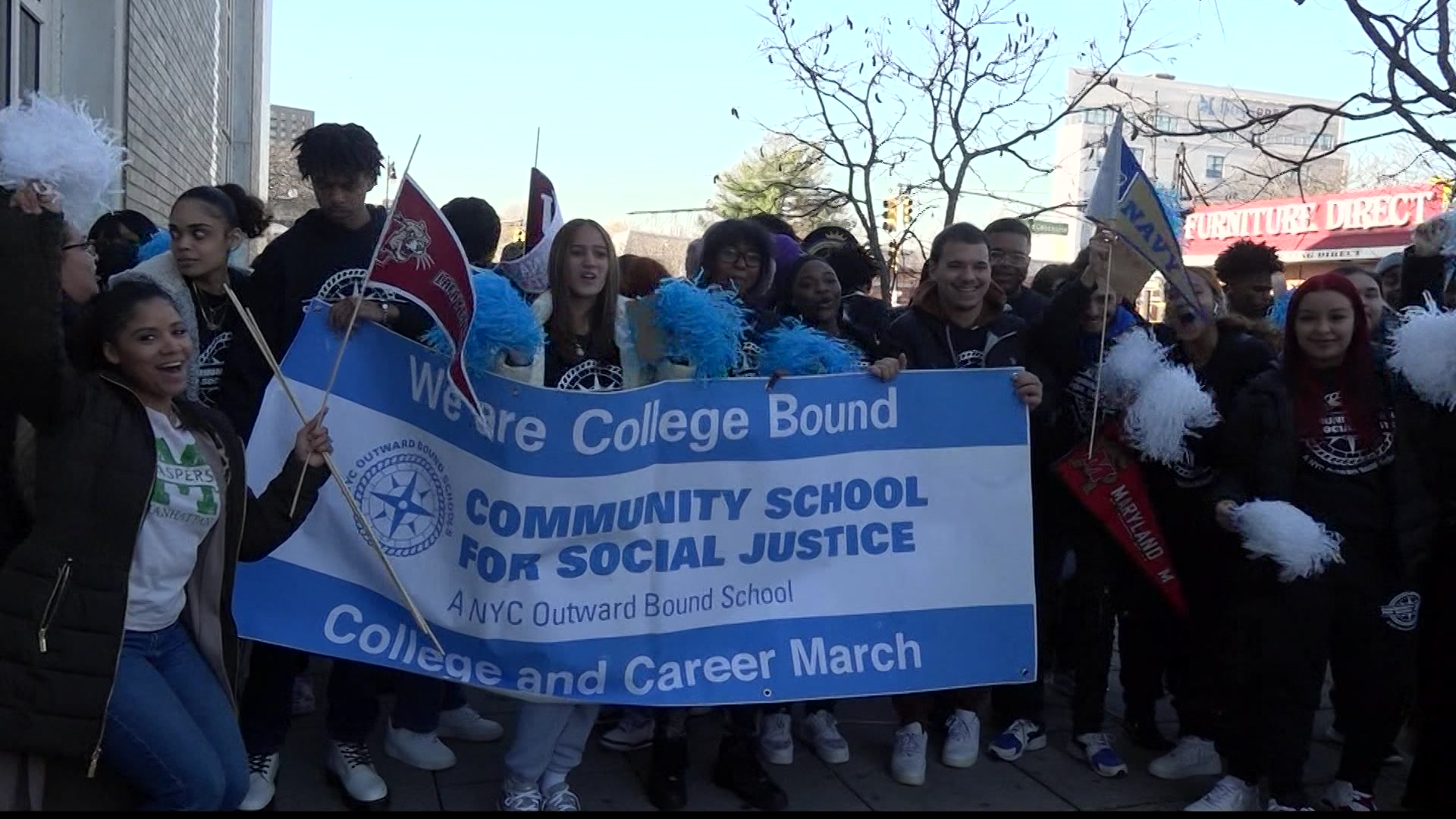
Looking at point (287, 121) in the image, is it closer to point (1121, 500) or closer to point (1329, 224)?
point (1329, 224)

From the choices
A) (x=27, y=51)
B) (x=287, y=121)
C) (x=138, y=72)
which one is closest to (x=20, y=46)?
(x=27, y=51)

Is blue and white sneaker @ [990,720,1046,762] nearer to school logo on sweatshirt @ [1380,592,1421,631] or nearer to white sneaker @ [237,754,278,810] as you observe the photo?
school logo on sweatshirt @ [1380,592,1421,631]

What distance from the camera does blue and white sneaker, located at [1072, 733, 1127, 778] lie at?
4.39m

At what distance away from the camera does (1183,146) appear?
7.50 metres

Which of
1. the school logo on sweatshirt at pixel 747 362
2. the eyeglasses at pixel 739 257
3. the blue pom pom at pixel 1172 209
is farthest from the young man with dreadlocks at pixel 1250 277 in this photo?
the school logo on sweatshirt at pixel 747 362

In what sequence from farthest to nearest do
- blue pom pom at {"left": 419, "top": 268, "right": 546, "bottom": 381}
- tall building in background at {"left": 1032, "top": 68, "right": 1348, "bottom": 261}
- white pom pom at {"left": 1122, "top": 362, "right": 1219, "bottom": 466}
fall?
1. tall building in background at {"left": 1032, "top": 68, "right": 1348, "bottom": 261}
2. white pom pom at {"left": 1122, "top": 362, "right": 1219, "bottom": 466}
3. blue pom pom at {"left": 419, "top": 268, "right": 546, "bottom": 381}

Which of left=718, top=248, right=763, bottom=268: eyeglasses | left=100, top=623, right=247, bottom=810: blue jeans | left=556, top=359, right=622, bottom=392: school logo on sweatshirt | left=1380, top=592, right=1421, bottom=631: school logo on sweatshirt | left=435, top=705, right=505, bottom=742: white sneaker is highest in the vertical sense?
left=718, top=248, right=763, bottom=268: eyeglasses

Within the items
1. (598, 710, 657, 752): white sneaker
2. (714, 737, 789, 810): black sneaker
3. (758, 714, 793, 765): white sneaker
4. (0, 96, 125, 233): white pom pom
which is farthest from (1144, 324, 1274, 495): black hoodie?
(0, 96, 125, 233): white pom pom

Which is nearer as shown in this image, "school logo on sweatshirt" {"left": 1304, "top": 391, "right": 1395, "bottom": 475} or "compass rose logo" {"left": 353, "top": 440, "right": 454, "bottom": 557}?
"compass rose logo" {"left": 353, "top": 440, "right": 454, "bottom": 557}

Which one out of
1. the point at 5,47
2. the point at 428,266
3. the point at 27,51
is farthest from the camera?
the point at 27,51

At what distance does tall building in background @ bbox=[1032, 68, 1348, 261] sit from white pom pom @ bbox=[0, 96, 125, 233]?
3571mm

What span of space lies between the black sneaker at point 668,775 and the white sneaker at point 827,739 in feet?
2.09

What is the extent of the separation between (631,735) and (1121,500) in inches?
79.7

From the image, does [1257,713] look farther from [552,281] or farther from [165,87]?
[165,87]
